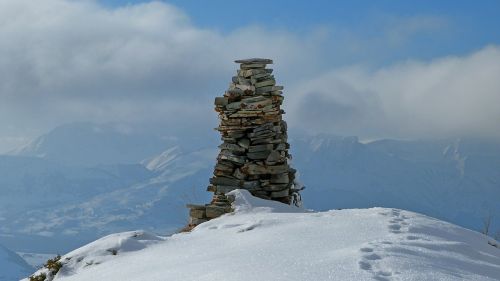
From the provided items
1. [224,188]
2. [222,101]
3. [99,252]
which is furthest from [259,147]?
[99,252]

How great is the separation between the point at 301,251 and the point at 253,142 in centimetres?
1064

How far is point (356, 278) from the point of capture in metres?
9.75

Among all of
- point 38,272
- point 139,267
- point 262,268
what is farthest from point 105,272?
point 262,268

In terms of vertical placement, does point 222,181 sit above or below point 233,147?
below

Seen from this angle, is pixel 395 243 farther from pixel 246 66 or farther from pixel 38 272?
pixel 246 66

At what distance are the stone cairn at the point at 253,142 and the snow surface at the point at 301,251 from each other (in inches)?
166

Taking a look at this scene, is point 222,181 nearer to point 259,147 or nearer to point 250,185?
point 250,185

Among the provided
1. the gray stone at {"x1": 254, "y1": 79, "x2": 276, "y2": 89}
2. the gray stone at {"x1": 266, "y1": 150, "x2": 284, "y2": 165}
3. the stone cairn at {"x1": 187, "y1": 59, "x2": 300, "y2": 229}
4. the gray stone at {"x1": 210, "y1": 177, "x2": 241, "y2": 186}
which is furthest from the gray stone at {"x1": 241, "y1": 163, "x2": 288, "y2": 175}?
the gray stone at {"x1": 254, "y1": 79, "x2": 276, "y2": 89}

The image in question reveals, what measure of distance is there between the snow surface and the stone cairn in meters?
4.23

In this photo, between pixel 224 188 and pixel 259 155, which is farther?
pixel 259 155

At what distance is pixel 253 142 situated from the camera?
882 inches

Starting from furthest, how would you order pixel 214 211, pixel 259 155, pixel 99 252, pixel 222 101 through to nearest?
1. pixel 222 101
2. pixel 259 155
3. pixel 214 211
4. pixel 99 252

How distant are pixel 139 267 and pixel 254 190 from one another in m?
9.20

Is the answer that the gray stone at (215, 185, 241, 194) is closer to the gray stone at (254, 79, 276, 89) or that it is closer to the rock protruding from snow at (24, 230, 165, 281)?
the gray stone at (254, 79, 276, 89)
